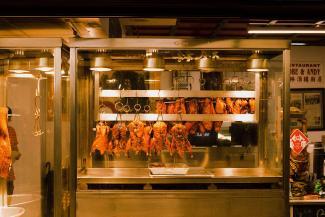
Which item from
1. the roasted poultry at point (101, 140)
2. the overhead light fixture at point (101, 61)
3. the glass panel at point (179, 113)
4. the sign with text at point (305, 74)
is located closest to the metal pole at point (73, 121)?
the overhead light fixture at point (101, 61)

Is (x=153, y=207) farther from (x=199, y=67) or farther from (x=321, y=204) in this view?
(x=321, y=204)

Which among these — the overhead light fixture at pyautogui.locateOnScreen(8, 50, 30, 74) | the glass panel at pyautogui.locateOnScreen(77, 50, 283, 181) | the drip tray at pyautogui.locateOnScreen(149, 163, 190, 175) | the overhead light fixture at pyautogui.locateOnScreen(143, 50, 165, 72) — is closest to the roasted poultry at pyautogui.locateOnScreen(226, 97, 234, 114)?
the glass panel at pyautogui.locateOnScreen(77, 50, 283, 181)

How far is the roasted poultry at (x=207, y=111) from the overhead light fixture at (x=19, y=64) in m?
2.32

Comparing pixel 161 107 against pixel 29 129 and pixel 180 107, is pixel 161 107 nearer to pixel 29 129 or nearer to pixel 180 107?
pixel 180 107

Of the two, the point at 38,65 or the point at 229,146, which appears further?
the point at 229,146

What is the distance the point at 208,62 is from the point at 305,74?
4.52 m

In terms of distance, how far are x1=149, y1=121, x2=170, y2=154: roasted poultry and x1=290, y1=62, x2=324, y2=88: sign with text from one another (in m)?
4.71

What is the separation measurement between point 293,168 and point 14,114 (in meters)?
3.70

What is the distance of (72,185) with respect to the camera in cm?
429

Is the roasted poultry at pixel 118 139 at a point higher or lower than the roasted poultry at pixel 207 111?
lower

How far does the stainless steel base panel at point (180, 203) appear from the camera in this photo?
434cm

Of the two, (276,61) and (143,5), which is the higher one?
(276,61)

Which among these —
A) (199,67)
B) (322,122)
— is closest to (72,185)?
(199,67)

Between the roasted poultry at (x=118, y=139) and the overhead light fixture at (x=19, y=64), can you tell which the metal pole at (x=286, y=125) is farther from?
the overhead light fixture at (x=19, y=64)
